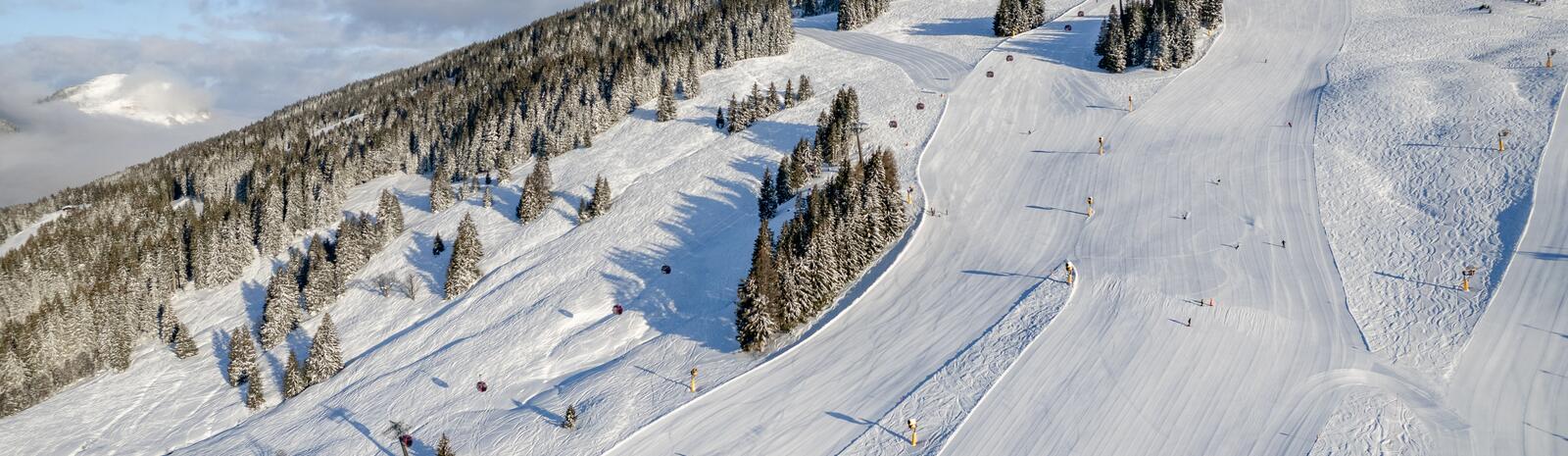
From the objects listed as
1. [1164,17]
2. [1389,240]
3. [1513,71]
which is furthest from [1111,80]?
[1389,240]

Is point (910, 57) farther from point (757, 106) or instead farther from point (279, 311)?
point (279, 311)

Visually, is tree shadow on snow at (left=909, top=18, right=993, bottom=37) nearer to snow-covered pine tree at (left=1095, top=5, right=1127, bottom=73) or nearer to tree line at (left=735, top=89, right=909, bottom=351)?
snow-covered pine tree at (left=1095, top=5, right=1127, bottom=73)

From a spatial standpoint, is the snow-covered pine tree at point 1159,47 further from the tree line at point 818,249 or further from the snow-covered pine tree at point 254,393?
the snow-covered pine tree at point 254,393

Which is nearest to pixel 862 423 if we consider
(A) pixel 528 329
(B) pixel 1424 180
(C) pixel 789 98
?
(A) pixel 528 329

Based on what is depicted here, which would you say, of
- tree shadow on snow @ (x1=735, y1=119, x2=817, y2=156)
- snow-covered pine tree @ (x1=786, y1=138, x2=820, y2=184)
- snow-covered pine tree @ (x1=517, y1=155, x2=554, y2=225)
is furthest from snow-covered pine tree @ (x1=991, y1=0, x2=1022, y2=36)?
snow-covered pine tree @ (x1=517, y1=155, x2=554, y2=225)

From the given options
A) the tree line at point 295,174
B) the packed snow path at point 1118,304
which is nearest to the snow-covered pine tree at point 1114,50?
the packed snow path at point 1118,304

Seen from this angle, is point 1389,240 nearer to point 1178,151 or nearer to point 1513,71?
point 1178,151
